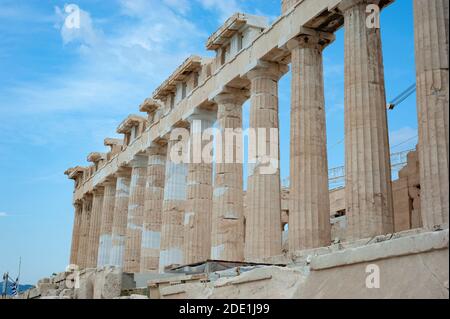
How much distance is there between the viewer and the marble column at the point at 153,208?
33.2 meters

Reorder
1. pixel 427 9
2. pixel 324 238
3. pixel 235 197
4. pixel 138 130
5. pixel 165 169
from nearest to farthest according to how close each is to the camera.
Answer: pixel 427 9, pixel 324 238, pixel 235 197, pixel 165 169, pixel 138 130

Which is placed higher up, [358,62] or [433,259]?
[358,62]

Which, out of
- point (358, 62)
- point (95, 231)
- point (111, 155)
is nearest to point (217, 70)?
point (358, 62)

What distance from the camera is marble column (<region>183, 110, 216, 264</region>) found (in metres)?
28.1

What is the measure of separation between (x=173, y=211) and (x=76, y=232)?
20734 millimetres

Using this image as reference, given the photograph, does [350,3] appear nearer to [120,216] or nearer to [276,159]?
[276,159]

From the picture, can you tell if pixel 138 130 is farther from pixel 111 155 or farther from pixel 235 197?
pixel 235 197

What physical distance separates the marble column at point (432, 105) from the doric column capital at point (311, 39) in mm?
6167

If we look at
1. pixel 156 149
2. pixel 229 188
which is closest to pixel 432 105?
pixel 229 188

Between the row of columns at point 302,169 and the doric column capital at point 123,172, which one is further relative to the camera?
the doric column capital at point 123,172

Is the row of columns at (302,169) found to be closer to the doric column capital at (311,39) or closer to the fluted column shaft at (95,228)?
the doric column capital at (311,39)

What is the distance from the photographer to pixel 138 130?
128 ft

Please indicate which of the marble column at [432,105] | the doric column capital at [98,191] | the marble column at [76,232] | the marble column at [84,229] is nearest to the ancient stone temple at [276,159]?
the marble column at [432,105]
